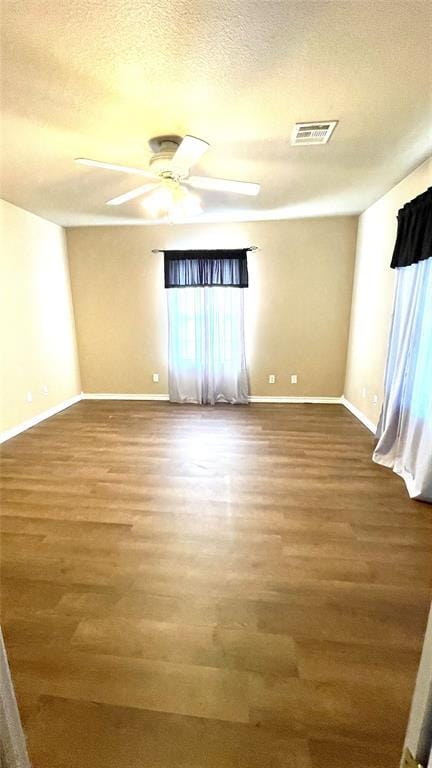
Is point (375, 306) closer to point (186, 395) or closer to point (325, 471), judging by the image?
point (325, 471)

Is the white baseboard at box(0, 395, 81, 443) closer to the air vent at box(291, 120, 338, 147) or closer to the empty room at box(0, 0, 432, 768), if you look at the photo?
the empty room at box(0, 0, 432, 768)

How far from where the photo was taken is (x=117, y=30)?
1.34 metres

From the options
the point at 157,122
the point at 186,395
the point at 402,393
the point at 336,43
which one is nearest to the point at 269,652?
the point at 402,393

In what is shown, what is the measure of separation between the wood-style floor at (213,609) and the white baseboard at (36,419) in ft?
2.53

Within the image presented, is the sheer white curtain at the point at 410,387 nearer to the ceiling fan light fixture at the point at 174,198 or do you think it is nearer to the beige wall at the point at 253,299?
the beige wall at the point at 253,299

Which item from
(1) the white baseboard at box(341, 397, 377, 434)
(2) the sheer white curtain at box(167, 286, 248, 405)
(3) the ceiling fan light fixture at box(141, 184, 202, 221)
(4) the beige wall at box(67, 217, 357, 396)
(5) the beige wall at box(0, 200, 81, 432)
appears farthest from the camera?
(2) the sheer white curtain at box(167, 286, 248, 405)

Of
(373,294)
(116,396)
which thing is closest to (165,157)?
(373,294)

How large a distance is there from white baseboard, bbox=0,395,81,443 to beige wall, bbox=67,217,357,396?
0.55 m

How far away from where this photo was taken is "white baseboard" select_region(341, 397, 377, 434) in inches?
152

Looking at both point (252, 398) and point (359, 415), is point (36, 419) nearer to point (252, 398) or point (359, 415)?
point (252, 398)

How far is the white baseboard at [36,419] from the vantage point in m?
3.79

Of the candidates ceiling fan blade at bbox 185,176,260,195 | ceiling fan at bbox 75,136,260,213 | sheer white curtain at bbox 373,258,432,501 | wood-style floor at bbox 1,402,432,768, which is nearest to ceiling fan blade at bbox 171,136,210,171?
ceiling fan at bbox 75,136,260,213

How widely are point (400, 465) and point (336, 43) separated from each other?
286 cm

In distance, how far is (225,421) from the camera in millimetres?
4309
